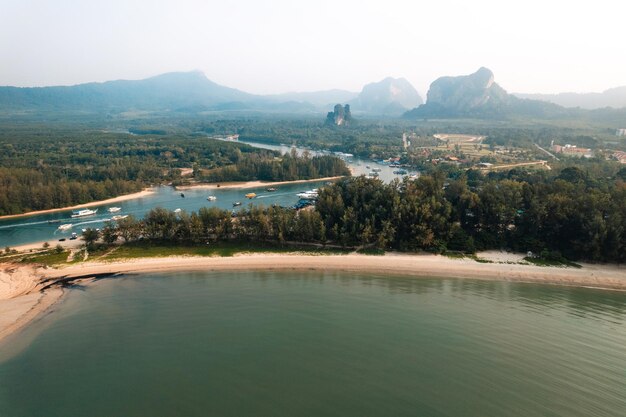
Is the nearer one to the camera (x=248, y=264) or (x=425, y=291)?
(x=425, y=291)

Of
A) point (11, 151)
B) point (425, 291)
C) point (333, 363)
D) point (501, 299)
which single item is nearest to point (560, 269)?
point (501, 299)

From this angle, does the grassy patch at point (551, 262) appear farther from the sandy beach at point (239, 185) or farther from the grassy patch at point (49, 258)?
the sandy beach at point (239, 185)

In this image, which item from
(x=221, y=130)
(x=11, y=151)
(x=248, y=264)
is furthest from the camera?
(x=221, y=130)

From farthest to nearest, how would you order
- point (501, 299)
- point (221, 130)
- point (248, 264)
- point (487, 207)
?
point (221, 130) < point (487, 207) < point (248, 264) < point (501, 299)

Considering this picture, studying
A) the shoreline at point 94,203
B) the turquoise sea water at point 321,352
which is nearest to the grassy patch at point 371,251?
the turquoise sea water at point 321,352

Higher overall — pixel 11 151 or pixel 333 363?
pixel 11 151

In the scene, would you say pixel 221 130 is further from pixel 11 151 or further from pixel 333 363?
pixel 333 363
